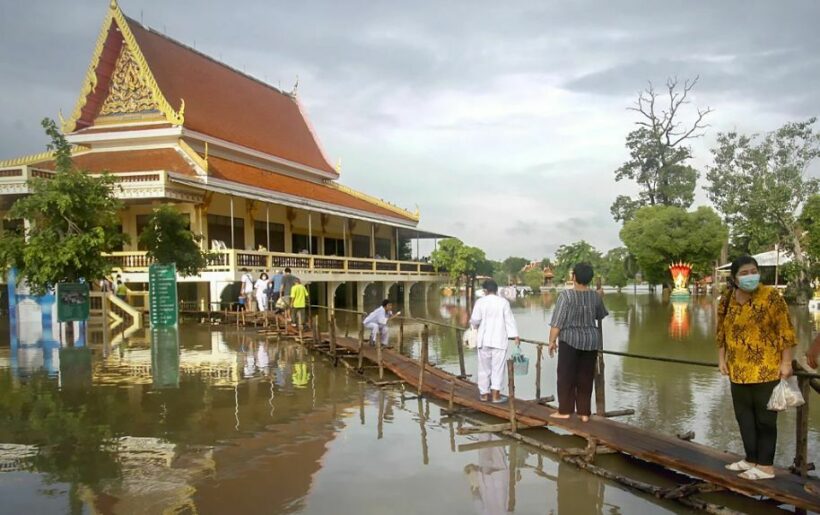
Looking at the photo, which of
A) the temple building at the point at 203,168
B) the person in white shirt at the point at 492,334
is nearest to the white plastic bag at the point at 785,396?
the person in white shirt at the point at 492,334

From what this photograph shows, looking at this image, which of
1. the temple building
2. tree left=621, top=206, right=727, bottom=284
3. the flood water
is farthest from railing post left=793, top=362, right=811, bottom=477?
tree left=621, top=206, right=727, bottom=284

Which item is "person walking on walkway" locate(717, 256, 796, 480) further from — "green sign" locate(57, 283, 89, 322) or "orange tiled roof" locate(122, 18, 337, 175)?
"orange tiled roof" locate(122, 18, 337, 175)

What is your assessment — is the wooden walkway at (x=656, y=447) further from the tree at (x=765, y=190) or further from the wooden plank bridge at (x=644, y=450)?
the tree at (x=765, y=190)

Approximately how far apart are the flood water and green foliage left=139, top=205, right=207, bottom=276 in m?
4.88

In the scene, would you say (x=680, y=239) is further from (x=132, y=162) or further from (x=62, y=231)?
(x=62, y=231)

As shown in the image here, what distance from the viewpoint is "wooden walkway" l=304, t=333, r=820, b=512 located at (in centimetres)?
408

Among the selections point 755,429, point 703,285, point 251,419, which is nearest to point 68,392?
point 251,419

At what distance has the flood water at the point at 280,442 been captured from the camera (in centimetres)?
456

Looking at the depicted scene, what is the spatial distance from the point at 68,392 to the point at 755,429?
7.55 meters

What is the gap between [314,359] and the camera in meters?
11.4

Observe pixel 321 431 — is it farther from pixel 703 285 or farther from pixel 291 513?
pixel 703 285

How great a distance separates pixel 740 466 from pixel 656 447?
73 cm

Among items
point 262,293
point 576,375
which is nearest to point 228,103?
point 262,293

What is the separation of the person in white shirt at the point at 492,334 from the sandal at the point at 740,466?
260cm
